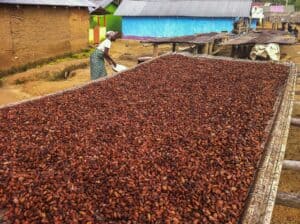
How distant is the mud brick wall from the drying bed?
26.1ft

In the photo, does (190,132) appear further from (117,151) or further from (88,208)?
(88,208)

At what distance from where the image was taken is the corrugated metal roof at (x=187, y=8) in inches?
909

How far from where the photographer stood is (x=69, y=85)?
1086cm

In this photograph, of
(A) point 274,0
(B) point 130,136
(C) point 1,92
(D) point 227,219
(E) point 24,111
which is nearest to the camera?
(D) point 227,219

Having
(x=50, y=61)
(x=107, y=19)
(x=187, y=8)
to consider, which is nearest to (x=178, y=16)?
(x=187, y=8)

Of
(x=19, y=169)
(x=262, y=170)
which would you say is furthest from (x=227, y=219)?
(x=19, y=169)

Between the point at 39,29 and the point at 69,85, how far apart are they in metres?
4.60

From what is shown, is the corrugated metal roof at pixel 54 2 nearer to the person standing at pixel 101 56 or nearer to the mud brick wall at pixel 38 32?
the mud brick wall at pixel 38 32

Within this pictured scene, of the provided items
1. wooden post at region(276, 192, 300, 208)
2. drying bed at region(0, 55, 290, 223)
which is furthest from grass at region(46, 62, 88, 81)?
wooden post at region(276, 192, 300, 208)

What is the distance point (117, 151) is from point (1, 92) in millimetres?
8120

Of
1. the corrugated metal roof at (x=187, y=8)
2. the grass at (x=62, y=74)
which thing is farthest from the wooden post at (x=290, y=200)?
the corrugated metal roof at (x=187, y=8)

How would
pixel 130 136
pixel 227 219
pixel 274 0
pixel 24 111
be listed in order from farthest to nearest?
pixel 274 0 → pixel 24 111 → pixel 130 136 → pixel 227 219

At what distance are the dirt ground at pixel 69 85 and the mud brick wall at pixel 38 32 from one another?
0.67 m

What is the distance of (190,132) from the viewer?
12.2ft
